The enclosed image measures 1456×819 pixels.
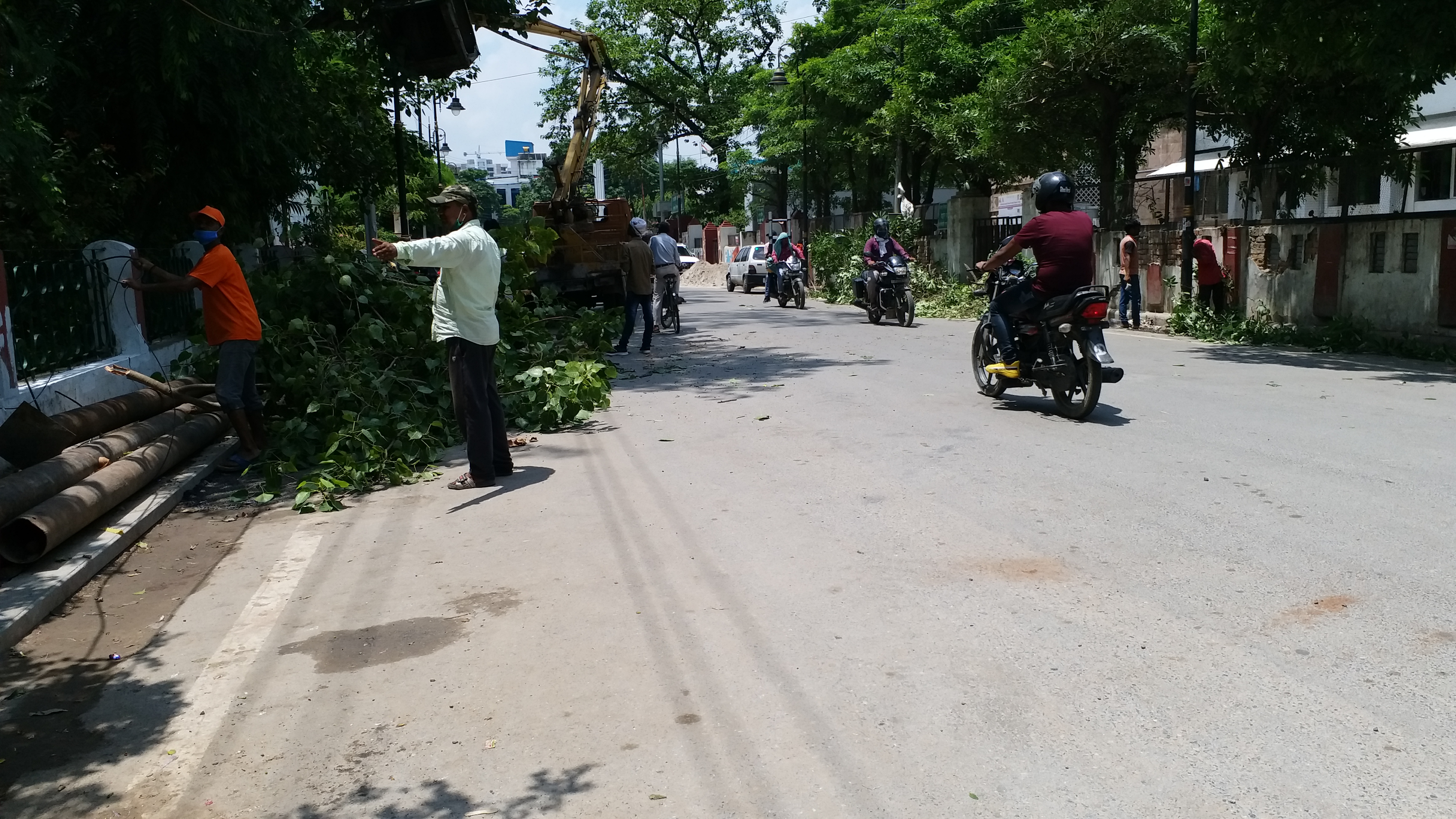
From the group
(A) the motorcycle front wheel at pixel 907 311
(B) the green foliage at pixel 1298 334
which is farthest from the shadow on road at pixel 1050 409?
(A) the motorcycle front wheel at pixel 907 311

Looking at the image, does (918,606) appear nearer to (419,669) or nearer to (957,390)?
(419,669)

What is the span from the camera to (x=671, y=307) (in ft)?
64.7

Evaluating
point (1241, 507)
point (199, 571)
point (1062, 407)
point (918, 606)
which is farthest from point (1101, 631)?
point (1062, 407)

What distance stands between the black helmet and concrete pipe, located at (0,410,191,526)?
6.67 metres

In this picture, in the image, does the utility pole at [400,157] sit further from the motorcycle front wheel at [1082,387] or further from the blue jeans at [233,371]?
the motorcycle front wheel at [1082,387]

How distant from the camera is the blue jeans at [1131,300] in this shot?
19.4 m

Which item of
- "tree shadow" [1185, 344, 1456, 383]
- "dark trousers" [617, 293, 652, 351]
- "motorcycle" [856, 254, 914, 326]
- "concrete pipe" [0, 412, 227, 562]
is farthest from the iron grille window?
"tree shadow" [1185, 344, 1456, 383]

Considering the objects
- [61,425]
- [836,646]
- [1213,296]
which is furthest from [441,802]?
[1213,296]

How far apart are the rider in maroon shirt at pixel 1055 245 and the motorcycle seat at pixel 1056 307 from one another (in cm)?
6

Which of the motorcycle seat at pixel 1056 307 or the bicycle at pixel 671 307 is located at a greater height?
the motorcycle seat at pixel 1056 307

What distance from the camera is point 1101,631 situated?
4508 mm

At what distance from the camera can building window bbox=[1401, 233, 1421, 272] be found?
1523 centimetres

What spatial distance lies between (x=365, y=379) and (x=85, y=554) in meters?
3.21

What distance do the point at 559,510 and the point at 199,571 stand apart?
1.94 m
